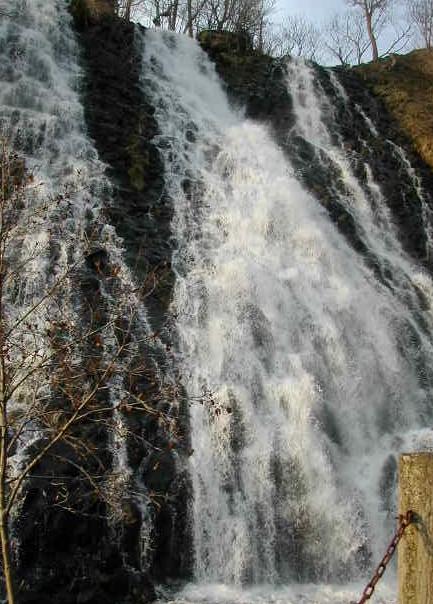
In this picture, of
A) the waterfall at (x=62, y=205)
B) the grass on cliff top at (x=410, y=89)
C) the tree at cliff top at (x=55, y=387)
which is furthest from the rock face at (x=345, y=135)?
the tree at cliff top at (x=55, y=387)

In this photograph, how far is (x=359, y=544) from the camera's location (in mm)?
8773

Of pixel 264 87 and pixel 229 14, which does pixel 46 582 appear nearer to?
pixel 264 87

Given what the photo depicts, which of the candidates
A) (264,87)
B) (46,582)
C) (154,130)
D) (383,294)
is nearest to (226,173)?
(154,130)

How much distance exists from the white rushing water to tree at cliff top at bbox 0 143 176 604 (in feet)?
4.29

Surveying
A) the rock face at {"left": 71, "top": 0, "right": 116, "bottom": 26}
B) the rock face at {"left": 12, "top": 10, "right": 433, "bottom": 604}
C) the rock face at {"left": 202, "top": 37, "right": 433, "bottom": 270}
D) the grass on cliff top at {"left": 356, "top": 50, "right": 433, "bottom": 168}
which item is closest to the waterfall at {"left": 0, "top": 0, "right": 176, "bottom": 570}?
the rock face at {"left": 12, "top": 10, "right": 433, "bottom": 604}

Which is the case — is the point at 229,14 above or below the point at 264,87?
above

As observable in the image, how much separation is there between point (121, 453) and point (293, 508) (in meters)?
2.70

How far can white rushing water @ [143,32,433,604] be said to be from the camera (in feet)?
28.6

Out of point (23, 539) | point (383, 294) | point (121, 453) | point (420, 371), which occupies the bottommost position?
point (23, 539)

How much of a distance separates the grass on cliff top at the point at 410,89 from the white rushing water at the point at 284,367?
14.6ft

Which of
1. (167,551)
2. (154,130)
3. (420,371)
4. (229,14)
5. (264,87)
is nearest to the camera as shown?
(167,551)

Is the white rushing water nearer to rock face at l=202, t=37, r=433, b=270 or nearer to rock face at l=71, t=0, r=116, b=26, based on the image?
rock face at l=202, t=37, r=433, b=270

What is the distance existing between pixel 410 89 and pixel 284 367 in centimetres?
1537

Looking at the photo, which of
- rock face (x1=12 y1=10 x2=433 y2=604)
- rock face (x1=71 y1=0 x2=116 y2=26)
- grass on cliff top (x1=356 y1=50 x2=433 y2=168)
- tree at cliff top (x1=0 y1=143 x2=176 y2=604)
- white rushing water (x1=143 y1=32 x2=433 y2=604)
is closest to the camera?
tree at cliff top (x1=0 y1=143 x2=176 y2=604)
